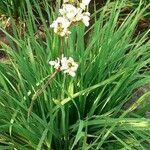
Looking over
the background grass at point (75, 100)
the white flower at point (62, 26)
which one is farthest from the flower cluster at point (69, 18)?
the background grass at point (75, 100)

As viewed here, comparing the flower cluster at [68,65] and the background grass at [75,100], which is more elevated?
the flower cluster at [68,65]

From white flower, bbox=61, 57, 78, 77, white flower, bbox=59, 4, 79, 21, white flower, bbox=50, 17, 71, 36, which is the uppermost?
white flower, bbox=59, 4, 79, 21

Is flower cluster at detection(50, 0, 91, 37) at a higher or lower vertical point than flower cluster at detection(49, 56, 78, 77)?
higher

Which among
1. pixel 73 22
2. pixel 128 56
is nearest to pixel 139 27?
pixel 128 56

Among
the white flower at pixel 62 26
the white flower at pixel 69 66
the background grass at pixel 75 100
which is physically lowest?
the background grass at pixel 75 100

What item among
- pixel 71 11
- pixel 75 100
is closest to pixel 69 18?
pixel 71 11

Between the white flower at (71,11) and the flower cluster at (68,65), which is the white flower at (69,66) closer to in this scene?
the flower cluster at (68,65)

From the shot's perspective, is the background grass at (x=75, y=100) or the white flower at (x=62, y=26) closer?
the white flower at (x=62, y=26)

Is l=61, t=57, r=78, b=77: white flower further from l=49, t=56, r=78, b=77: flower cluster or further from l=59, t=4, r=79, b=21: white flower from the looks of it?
l=59, t=4, r=79, b=21: white flower

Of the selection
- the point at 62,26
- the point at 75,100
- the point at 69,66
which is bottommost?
the point at 75,100

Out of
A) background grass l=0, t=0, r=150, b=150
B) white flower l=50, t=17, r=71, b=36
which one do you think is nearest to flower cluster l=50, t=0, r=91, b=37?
white flower l=50, t=17, r=71, b=36

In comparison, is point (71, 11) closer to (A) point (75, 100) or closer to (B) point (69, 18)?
(B) point (69, 18)
